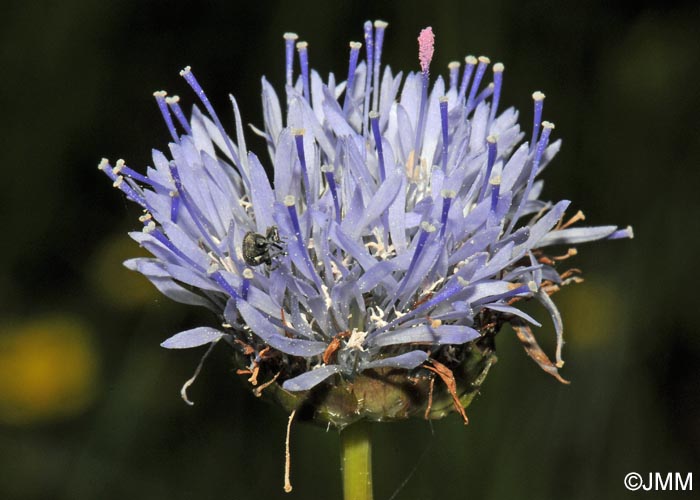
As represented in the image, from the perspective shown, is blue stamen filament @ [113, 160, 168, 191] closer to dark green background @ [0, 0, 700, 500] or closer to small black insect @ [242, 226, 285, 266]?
small black insect @ [242, 226, 285, 266]

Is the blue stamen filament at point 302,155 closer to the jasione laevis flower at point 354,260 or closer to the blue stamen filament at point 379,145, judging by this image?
the jasione laevis flower at point 354,260

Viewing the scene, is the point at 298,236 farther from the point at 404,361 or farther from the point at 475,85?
the point at 475,85

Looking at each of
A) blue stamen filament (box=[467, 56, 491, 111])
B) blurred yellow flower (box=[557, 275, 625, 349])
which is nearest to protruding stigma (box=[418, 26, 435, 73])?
blue stamen filament (box=[467, 56, 491, 111])

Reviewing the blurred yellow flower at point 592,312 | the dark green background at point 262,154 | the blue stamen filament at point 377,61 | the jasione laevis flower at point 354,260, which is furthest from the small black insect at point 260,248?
the blurred yellow flower at point 592,312

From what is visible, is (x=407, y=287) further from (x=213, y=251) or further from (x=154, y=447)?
(x=154, y=447)

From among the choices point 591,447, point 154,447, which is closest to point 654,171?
point 591,447

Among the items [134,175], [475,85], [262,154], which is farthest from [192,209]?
[262,154]
